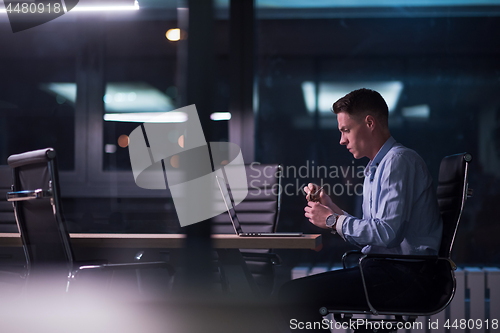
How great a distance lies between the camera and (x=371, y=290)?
1.76m

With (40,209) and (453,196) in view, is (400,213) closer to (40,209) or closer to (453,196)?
(453,196)

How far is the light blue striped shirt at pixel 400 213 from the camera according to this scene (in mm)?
1712

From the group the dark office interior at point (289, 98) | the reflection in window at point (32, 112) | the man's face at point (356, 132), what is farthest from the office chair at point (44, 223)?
the reflection in window at point (32, 112)

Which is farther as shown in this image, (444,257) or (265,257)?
(265,257)

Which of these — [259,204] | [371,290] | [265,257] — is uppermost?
[259,204]

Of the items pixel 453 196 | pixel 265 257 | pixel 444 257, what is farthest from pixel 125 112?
pixel 444 257

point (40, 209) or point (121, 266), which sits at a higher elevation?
point (40, 209)

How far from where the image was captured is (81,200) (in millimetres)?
4508

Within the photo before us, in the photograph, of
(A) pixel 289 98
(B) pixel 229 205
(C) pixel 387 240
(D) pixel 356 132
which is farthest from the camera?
(A) pixel 289 98

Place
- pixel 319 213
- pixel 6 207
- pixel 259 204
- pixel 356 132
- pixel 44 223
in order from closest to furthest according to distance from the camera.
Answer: pixel 319 213
pixel 356 132
pixel 44 223
pixel 259 204
pixel 6 207

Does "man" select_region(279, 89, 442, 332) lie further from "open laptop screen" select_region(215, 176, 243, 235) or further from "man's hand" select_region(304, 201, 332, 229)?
"open laptop screen" select_region(215, 176, 243, 235)

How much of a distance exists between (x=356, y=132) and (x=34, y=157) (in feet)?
5.02

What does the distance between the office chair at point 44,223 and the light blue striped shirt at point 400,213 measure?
0.92 metres

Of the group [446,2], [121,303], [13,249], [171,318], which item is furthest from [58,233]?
[446,2]
